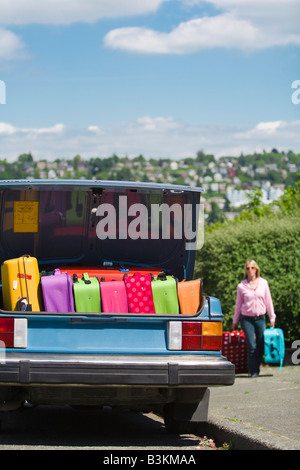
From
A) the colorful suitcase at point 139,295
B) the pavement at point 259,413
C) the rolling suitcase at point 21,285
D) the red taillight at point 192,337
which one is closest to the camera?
the pavement at point 259,413

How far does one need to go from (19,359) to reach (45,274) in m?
1.22

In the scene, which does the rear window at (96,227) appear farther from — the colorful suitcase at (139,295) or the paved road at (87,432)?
the paved road at (87,432)

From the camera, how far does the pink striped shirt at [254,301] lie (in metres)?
11.9

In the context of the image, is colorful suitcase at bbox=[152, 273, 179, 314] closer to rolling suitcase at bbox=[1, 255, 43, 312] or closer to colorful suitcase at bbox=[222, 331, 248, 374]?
rolling suitcase at bbox=[1, 255, 43, 312]

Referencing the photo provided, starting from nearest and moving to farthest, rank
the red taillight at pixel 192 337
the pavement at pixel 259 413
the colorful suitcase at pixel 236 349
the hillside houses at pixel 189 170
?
the pavement at pixel 259 413 < the red taillight at pixel 192 337 < the colorful suitcase at pixel 236 349 < the hillside houses at pixel 189 170

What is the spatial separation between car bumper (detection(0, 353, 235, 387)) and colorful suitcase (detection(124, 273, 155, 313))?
531 millimetres

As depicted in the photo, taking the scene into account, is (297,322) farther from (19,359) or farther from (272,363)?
(19,359)

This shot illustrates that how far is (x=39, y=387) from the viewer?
24.0 feet

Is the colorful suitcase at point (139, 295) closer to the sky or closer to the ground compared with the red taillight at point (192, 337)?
closer to the sky

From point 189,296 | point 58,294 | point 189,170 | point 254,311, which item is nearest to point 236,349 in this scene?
point 254,311

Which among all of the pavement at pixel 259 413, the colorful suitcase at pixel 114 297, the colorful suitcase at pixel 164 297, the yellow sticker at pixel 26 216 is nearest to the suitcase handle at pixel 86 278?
the colorful suitcase at pixel 114 297

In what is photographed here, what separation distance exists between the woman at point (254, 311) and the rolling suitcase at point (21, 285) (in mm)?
4959

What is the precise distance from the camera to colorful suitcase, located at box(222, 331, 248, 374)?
41.2ft
